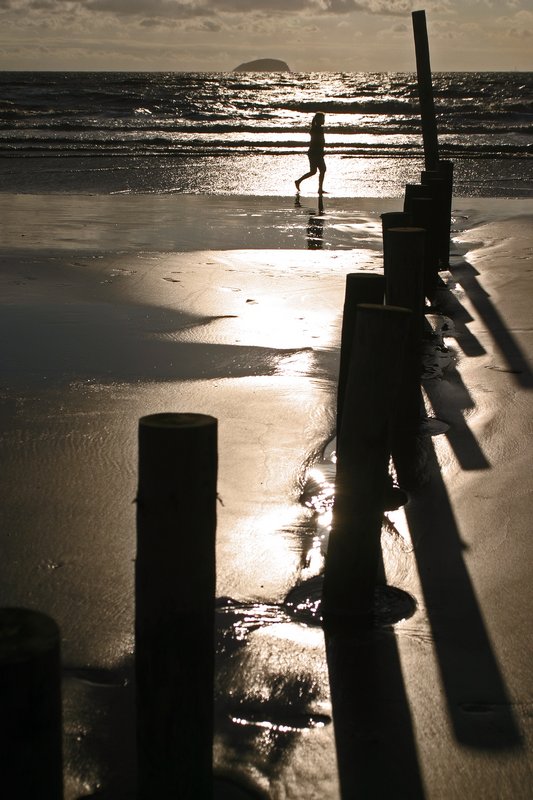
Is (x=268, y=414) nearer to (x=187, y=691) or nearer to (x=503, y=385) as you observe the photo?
(x=503, y=385)

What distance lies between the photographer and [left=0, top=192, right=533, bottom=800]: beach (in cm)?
294

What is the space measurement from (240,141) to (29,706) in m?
34.4

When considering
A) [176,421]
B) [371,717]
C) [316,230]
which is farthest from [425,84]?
[176,421]

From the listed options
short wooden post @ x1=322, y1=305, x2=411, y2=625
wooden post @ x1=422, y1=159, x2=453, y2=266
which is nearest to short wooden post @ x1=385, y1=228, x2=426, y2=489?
short wooden post @ x1=322, y1=305, x2=411, y2=625

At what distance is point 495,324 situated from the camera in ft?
27.6

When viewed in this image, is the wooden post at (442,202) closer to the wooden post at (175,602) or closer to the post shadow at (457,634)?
the post shadow at (457,634)

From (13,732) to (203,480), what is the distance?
2.22ft

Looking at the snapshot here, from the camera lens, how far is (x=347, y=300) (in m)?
4.48

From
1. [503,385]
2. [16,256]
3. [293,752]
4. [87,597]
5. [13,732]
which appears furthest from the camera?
[16,256]

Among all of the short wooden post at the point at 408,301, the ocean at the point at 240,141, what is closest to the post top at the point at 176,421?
the short wooden post at the point at 408,301

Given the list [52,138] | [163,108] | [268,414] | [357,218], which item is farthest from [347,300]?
[163,108]

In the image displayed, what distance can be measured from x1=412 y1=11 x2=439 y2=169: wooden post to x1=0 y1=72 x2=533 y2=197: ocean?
7.73 meters

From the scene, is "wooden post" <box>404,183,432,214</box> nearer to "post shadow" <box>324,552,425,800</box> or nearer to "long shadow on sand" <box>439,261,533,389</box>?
"long shadow on sand" <box>439,261,533,389</box>

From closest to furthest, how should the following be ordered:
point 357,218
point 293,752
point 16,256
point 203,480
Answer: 1. point 203,480
2. point 293,752
3. point 16,256
4. point 357,218
